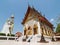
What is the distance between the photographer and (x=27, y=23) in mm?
24438

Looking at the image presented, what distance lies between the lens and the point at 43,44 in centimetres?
1467

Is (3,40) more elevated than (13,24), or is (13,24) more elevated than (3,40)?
(13,24)

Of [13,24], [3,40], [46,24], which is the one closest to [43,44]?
[3,40]

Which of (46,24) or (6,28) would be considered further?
(46,24)

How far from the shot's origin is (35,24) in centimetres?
2280

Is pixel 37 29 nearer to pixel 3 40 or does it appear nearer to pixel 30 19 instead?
pixel 30 19

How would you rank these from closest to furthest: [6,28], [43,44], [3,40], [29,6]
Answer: [43,44] < [3,40] < [6,28] < [29,6]

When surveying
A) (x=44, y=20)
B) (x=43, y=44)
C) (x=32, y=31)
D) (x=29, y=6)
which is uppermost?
(x=29, y=6)

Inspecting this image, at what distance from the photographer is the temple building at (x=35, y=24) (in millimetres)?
22297

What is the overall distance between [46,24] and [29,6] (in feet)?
12.0

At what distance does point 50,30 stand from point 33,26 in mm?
3155

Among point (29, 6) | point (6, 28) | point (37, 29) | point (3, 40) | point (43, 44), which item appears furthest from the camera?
point (29, 6)

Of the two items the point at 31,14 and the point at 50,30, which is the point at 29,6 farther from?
the point at 50,30

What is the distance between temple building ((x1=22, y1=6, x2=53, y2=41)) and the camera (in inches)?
878
